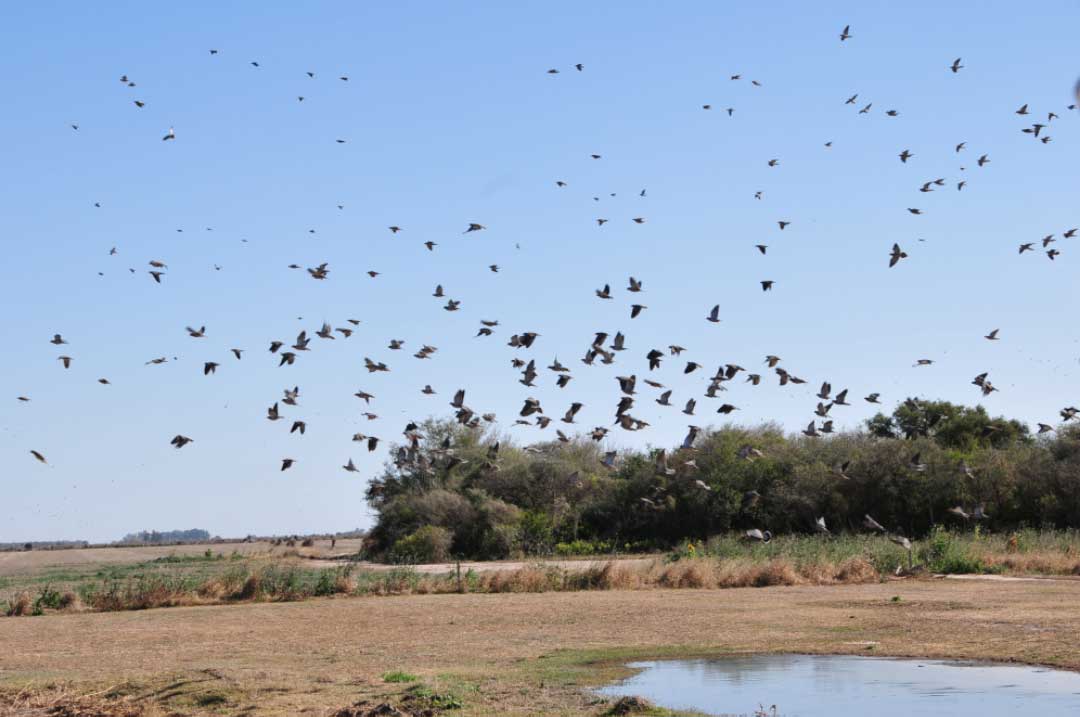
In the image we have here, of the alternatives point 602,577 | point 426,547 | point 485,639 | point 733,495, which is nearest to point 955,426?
point 733,495

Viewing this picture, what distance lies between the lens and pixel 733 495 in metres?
63.2

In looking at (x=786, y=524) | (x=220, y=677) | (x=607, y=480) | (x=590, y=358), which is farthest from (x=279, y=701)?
(x=607, y=480)

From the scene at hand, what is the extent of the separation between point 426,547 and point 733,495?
16.2 metres

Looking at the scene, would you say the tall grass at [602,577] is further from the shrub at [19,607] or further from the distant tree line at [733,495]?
the distant tree line at [733,495]

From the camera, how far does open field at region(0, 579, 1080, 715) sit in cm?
1848

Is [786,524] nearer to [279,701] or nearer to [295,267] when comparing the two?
[295,267]

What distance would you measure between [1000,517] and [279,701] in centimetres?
4934

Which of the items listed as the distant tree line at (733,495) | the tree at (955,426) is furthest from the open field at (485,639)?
the tree at (955,426)

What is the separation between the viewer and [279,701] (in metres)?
17.6

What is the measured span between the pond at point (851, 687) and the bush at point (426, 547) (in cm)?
4280

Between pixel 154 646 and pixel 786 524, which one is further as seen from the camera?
pixel 786 524

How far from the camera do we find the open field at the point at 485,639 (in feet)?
60.6

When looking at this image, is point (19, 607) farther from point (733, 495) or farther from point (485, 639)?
point (733, 495)

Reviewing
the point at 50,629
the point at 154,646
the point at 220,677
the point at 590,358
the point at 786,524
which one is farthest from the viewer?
the point at 786,524
